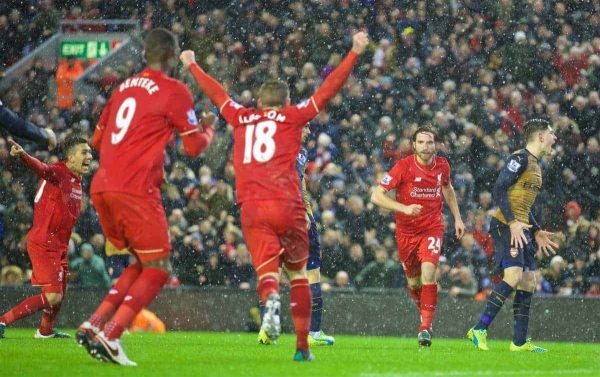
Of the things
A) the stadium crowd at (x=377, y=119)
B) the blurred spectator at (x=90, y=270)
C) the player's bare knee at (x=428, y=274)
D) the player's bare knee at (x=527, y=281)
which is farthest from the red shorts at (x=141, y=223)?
the blurred spectator at (x=90, y=270)

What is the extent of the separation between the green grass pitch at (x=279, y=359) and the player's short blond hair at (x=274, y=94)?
1909mm

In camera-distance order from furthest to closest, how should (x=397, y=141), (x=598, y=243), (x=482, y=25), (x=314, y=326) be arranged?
(x=482, y=25), (x=397, y=141), (x=598, y=243), (x=314, y=326)

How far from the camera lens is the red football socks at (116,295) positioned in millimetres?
7707

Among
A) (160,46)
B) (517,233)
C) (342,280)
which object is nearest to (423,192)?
(517,233)

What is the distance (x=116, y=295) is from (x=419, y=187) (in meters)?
4.43

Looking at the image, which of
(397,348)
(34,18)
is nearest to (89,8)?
(34,18)

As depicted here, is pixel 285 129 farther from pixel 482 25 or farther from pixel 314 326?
pixel 482 25

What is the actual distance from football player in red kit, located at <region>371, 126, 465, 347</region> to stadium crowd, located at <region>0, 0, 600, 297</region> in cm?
310

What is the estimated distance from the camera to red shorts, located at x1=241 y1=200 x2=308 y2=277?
8055mm

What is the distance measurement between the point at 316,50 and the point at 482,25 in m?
2.82

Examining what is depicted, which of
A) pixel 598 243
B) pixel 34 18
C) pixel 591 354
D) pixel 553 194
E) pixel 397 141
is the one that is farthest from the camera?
pixel 34 18

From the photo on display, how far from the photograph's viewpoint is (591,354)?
10844 millimetres

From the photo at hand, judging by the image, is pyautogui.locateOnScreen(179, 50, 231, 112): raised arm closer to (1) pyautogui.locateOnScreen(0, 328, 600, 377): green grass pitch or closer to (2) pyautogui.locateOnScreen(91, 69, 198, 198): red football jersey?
Answer: (2) pyautogui.locateOnScreen(91, 69, 198, 198): red football jersey

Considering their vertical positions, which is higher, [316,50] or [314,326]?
[316,50]
